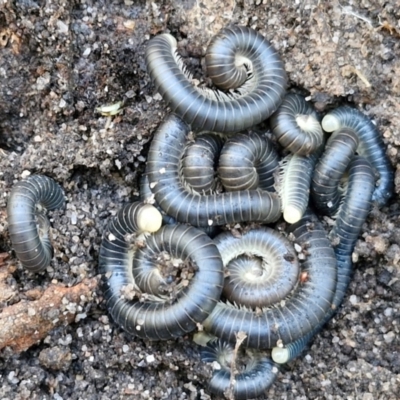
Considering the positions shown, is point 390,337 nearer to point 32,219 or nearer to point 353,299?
point 353,299

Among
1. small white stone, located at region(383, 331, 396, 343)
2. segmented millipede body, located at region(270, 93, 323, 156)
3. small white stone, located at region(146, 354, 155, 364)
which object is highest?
segmented millipede body, located at region(270, 93, 323, 156)

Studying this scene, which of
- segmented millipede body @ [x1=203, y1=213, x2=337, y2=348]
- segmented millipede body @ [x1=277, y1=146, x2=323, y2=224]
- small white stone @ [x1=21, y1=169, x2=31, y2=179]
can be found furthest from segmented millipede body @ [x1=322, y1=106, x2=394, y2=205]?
small white stone @ [x1=21, y1=169, x2=31, y2=179]

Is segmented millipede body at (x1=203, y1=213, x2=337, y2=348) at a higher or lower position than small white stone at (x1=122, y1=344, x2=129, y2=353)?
higher

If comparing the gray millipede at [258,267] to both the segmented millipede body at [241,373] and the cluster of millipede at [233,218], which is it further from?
the segmented millipede body at [241,373]

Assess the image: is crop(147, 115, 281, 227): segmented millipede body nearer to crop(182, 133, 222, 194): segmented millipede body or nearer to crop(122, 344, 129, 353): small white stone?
crop(182, 133, 222, 194): segmented millipede body

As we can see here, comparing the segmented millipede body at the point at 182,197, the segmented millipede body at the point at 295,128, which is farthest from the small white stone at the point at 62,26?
the segmented millipede body at the point at 295,128

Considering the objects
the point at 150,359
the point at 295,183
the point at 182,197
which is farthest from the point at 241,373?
the point at 295,183
